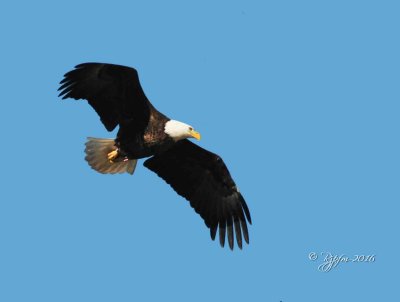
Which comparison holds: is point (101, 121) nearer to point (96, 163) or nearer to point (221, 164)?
point (96, 163)

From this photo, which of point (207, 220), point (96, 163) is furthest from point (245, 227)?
point (96, 163)

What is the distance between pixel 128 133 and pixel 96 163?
79 centimetres

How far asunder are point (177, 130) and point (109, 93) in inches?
35.3

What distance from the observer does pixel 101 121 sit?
9.70 m

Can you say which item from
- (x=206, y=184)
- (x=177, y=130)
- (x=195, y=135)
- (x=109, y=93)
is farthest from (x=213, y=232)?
(x=109, y=93)

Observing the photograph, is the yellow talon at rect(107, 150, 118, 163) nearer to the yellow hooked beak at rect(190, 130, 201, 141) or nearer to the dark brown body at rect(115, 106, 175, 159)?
the dark brown body at rect(115, 106, 175, 159)

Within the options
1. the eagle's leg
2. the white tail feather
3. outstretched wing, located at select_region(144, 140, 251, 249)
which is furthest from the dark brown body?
outstretched wing, located at select_region(144, 140, 251, 249)

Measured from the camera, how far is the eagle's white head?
373 inches

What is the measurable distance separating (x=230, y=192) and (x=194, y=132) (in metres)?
1.24

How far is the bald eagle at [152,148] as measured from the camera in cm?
952

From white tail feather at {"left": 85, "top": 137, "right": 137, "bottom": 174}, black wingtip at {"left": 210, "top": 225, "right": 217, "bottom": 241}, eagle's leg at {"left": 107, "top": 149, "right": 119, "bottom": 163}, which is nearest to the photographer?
eagle's leg at {"left": 107, "top": 149, "right": 119, "bottom": 163}

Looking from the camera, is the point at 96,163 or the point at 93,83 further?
the point at 96,163

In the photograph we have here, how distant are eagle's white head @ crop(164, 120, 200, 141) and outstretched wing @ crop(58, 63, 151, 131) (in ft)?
0.92

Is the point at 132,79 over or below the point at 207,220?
over
